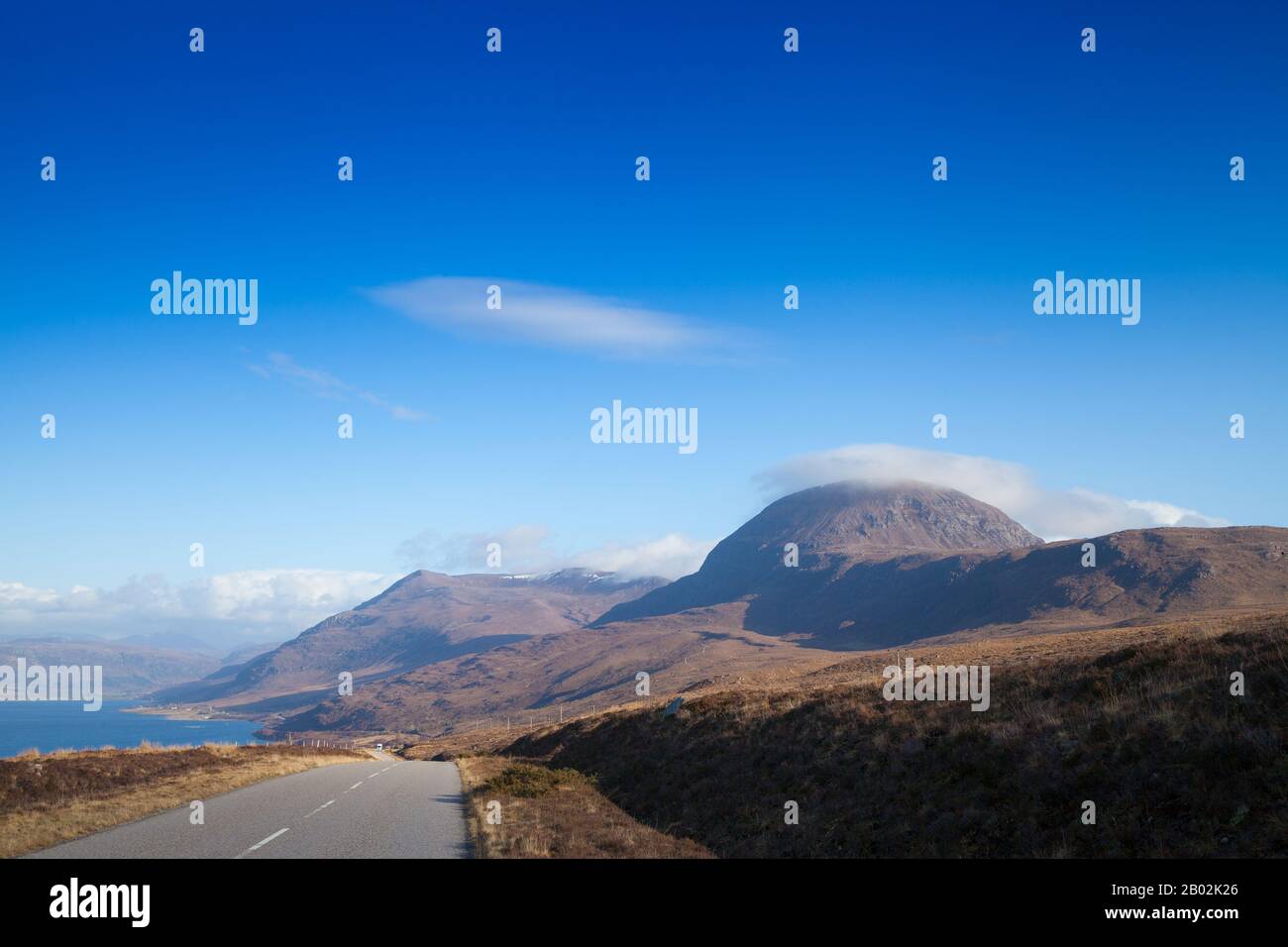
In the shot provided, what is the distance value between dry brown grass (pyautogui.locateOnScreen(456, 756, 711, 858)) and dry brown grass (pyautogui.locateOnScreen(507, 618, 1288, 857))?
175 cm

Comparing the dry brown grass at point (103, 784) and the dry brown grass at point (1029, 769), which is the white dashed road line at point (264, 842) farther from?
the dry brown grass at point (1029, 769)

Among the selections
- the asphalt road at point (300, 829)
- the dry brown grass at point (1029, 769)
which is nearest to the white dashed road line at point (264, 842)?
the asphalt road at point (300, 829)

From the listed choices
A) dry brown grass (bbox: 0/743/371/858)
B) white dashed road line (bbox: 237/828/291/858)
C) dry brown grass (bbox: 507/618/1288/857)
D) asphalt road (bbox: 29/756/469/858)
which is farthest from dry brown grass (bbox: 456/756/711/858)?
dry brown grass (bbox: 0/743/371/858)

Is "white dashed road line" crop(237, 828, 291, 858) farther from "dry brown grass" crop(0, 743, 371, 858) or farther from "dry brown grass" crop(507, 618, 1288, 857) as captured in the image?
"dry brown grass" crop(507, 618, 1288, 857)

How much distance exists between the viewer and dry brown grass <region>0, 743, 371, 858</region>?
669 inches

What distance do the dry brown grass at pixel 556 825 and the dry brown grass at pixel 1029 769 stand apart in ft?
5.74

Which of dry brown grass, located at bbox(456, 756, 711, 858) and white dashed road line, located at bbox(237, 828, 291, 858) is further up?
white dashed road line, located at bbox(237, 828, 291, 858)

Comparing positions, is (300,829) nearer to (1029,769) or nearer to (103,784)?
(103,784)

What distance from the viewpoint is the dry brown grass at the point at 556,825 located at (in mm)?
14758

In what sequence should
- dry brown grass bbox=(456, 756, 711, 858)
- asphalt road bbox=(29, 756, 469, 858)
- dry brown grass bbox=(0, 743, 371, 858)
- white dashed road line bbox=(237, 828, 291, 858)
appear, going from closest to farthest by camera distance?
white dashed road line bbox=(237, 828, 291, 858) → asphalt road bbox=(29, 756, 469, 858) → dry brown grass bbox=(456, 756, 711, 858) → dry brown grass bbox=(0, 743, 371, 858)

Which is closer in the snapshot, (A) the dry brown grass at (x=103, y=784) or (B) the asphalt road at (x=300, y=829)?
(B) the asphalt road at (x=300, y=829)

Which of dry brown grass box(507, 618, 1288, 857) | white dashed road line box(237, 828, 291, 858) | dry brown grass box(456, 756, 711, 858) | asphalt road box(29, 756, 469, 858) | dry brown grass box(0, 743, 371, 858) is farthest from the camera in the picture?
dry brown grass box(0, 743, 371, 858)
